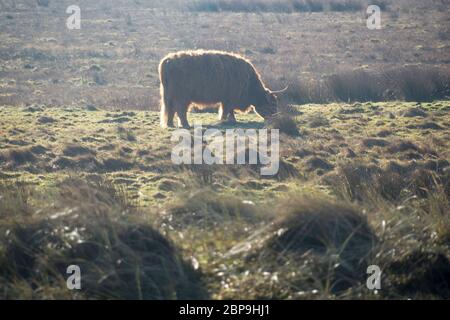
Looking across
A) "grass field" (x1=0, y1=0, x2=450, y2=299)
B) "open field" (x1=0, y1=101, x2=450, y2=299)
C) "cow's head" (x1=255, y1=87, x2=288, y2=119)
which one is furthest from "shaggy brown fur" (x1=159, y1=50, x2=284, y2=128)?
"open field" (x1=0, y1=101, x2=450, y2=299)

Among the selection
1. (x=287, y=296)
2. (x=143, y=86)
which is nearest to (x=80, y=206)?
(x=287, y=296)

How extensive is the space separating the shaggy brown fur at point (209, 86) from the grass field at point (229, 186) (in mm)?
512

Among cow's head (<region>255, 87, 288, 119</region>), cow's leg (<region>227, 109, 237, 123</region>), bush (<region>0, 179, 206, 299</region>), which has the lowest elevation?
cow's leg (<region>227, 109, 237, 123</region>)

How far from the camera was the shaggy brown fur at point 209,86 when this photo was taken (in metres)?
16.9

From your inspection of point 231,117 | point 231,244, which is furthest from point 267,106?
point 231,244

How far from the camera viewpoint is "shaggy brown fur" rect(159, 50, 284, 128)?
16875mm

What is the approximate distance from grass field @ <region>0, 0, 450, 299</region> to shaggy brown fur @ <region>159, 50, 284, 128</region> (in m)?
0.51

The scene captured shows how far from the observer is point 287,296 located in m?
6.42

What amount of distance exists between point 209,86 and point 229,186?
6.65m

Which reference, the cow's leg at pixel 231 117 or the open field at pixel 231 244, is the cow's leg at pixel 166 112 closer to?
the cow's leg at pixel 231 117

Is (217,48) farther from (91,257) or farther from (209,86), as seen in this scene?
(91,257)

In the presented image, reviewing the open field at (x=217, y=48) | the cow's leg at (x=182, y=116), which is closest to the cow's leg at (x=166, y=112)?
the cow's leg at (x=182, y=116)

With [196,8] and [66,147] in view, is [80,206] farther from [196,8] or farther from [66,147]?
[196,8]

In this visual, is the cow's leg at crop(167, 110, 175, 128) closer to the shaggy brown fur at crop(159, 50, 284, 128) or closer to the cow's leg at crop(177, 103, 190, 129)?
the shaggy brown fur at crop(159, 50, 284, 128)
